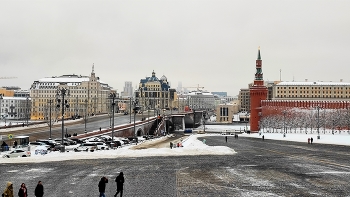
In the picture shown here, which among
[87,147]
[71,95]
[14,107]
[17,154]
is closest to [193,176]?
[17,154]

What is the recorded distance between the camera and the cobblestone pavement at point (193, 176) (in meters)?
24.1

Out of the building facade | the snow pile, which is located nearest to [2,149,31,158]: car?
the snow pile

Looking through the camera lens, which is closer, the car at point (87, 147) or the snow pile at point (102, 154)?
the snow pile at point (102, 154)

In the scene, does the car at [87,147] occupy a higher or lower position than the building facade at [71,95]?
lower

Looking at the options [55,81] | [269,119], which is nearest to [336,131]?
[269,119]

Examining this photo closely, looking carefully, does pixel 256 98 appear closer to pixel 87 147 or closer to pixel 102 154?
pixel 87 147

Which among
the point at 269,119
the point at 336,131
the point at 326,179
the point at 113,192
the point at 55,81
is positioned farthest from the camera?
the point at 55,81

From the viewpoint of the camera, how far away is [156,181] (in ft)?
90.3

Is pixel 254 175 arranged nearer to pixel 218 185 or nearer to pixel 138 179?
pixel 218 185

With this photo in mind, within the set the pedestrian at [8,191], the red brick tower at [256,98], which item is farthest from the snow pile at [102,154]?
the red brick tower at [256,98]

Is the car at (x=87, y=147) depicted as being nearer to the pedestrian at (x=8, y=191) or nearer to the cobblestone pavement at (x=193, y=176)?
the cobblestone pavement at (x=193, y=176)

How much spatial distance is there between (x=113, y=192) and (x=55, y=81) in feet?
495

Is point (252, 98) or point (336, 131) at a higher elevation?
point (252, 98)

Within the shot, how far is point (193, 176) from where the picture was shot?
29.5m
